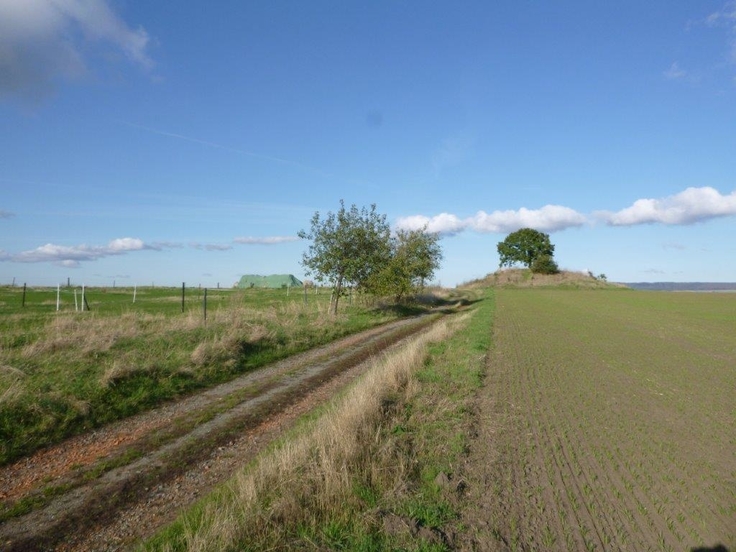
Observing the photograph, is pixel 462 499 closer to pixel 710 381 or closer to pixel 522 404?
pixel 522 404

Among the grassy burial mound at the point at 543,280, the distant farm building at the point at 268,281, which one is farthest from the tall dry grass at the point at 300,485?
the grassy burial mound at the point at 543,280

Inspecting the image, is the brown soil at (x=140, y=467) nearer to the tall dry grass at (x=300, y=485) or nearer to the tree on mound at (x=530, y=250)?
the tall dry grass at (x=300, y=485)

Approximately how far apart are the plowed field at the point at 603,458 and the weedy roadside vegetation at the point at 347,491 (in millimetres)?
491

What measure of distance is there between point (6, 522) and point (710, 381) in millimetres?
15044

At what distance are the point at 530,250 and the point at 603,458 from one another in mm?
102109

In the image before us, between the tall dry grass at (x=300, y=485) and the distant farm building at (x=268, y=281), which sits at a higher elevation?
the distant farm building at (x=268, y=281)

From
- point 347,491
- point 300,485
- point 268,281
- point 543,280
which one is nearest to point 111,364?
point 300,485

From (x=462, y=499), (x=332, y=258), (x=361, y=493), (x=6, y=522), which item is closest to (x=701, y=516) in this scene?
(x=462, y=499)

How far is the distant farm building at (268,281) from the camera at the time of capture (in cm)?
9371

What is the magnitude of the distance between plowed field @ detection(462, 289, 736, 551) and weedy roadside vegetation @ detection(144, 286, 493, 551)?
491mm

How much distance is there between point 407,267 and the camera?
35156 mm

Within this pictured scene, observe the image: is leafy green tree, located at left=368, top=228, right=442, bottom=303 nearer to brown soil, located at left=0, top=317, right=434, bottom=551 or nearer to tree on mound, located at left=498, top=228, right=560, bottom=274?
brown soil, located at left=0, top=317, right=434, bottom=551

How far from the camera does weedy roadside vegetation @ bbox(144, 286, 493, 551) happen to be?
4.45 meters

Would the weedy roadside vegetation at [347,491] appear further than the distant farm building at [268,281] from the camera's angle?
No
